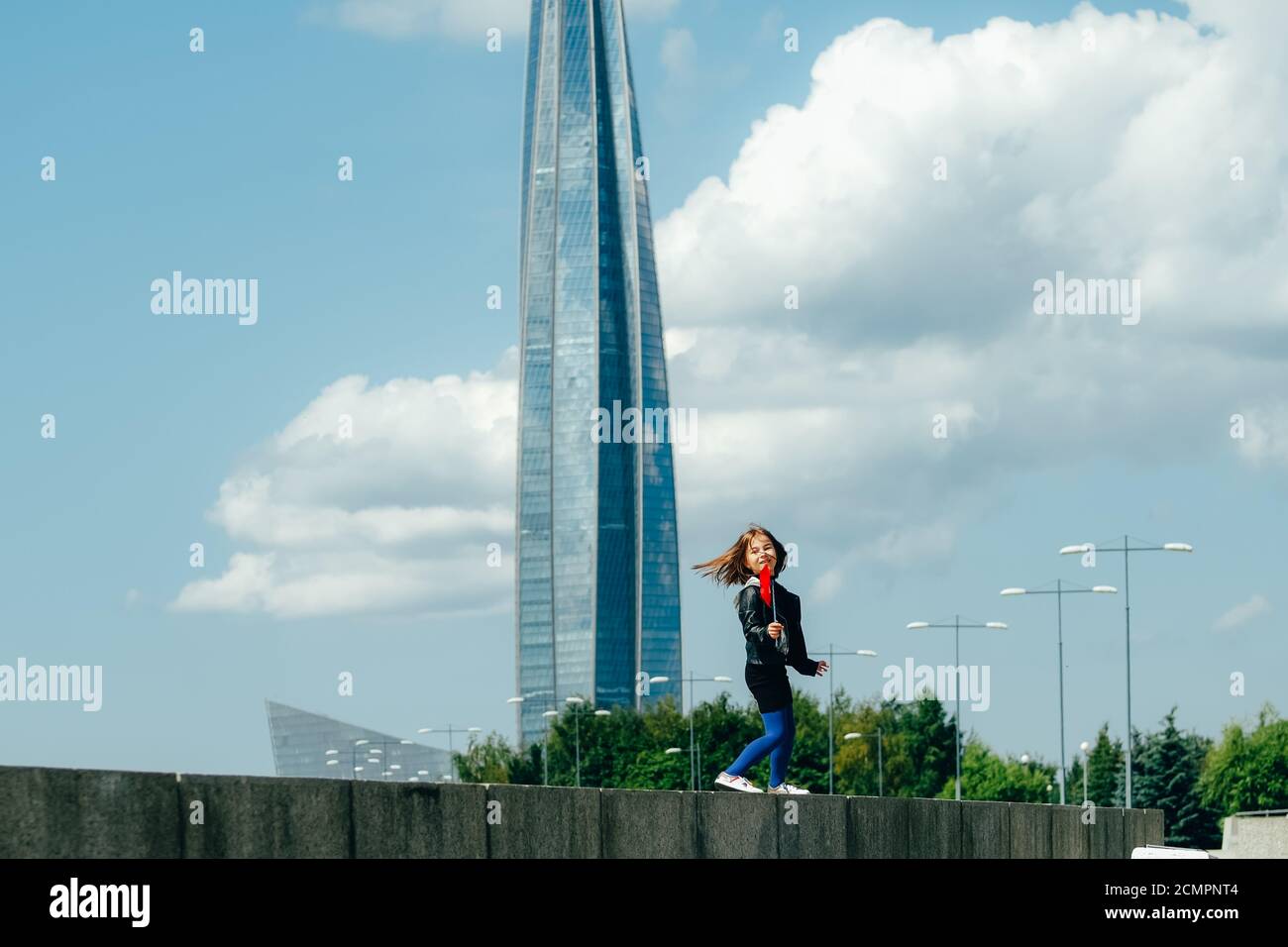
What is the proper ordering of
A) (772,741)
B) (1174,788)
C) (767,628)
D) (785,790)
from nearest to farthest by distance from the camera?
(767,628) → (772,741) → (785,790) → (1174,788)

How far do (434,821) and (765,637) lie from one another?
360 cm

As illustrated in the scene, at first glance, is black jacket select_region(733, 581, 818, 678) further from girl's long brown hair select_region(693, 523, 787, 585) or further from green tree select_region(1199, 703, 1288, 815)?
green tree select_region(1199, 703, 1288, 815)

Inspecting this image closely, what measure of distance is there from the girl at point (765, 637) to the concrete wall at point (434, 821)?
0.45m

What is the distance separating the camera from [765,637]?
1509cm

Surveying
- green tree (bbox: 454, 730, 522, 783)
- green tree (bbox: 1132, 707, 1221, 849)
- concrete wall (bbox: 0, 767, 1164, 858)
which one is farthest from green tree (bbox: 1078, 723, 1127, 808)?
concrete wall (bbox: 0, 767, 1164, 858)

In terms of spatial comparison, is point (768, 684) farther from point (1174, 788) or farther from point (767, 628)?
point (1174, 788)

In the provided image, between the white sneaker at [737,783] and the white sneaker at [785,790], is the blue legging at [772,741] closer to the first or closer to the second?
the white sneaker at [737,783]

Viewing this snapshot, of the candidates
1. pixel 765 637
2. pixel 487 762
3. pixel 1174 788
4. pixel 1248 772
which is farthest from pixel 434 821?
pixel 487 762

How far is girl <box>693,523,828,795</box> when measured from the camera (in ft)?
49.7

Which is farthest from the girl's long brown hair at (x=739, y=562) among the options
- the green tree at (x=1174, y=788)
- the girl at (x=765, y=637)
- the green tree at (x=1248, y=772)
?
the green tree at (x=1248, y=772)

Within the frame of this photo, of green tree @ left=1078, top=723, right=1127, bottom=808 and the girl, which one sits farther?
green tree @ left=1078, top=723, right=1127, bottom=808
